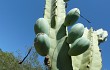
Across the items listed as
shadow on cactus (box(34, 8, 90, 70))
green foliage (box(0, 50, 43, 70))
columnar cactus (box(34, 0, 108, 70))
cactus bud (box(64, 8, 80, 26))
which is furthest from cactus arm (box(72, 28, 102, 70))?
green foliage (box(0, 50, 43, 70))

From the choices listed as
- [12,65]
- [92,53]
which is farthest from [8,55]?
[92,53]

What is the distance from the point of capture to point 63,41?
11.8 feet

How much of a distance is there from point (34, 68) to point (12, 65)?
1327 millimetres

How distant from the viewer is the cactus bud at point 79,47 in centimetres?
337

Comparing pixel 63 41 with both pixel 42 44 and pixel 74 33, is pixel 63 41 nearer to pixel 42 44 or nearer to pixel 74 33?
pixel 74 33

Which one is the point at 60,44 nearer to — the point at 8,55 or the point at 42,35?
the point at 42,35

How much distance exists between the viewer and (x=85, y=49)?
11.1 feet

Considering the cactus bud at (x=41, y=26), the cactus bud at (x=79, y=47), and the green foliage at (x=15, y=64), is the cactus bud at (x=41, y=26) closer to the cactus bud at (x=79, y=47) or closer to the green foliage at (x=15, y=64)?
the cactus bud at (x=79, y=47)

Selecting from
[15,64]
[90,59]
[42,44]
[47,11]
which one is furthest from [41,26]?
[15,64]

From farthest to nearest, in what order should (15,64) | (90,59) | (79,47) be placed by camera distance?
(15,64) → (90,59) → (79,47)

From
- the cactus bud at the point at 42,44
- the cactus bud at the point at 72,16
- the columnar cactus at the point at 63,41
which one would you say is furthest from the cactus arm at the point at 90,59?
the cactus bud at the point at 42,44

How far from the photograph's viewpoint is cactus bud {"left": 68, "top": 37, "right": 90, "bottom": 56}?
11.1 feet

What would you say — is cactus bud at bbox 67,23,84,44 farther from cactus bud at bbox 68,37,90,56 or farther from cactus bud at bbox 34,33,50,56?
cactus bud at bbox 34,33,50,56

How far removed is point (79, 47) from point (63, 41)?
10.1 inches
